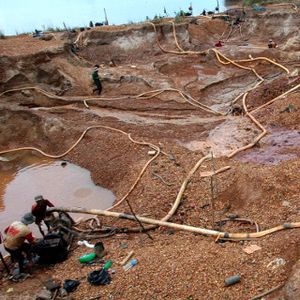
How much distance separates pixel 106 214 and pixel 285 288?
4713mm

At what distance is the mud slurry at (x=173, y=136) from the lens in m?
6.80

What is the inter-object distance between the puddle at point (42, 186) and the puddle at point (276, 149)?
426 centimetres

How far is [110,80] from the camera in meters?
18.9

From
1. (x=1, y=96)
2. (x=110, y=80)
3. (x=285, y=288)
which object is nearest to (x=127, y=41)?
(x=110, y=80)

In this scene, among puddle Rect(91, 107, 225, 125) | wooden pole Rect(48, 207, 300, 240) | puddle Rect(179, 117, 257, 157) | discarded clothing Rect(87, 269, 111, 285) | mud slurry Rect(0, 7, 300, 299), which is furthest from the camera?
puddle Rect(91, 107, 225, 125)

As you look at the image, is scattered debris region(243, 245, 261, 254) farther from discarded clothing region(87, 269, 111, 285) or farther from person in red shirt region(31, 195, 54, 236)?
person in red shirt region(31, 195, 54, 236)

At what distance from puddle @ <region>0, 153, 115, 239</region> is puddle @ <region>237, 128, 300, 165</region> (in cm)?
426

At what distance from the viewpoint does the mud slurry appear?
6.80 meters

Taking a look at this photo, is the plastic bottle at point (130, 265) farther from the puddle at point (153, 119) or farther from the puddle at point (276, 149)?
the puddle at point (153, 119)

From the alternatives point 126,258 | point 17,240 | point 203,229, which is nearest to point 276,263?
point 203,229

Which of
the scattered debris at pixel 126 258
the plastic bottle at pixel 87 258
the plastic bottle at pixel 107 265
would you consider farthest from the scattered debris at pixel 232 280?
the plastic bottle at pixel 87 258

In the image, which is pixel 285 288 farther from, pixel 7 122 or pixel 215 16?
pixel 215 16

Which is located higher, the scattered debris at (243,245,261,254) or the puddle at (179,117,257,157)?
the puddle at (179,117,257,157)

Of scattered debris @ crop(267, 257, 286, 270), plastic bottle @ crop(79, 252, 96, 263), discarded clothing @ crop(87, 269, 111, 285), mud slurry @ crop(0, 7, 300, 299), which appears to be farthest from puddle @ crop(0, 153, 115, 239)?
Answer: scattered debris @ crop(267, 257, 286, 270)
